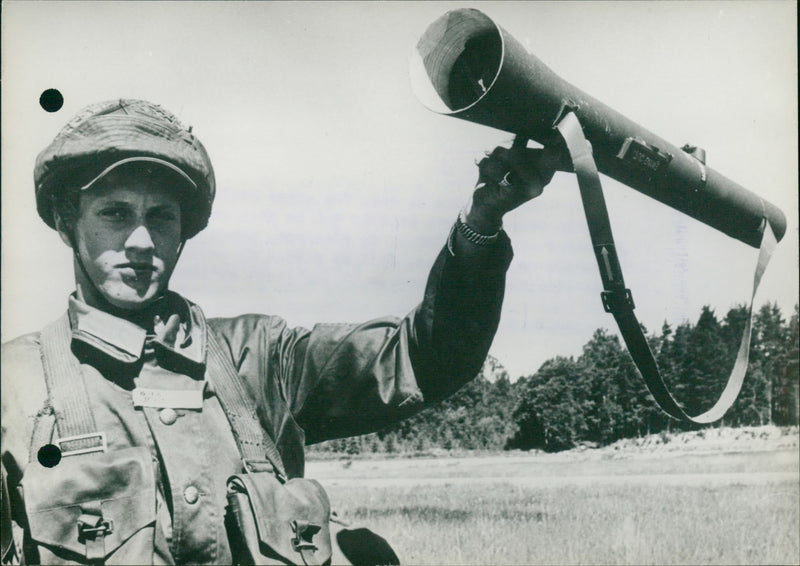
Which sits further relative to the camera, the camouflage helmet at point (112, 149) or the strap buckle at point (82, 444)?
the camouflage helmet at point (112, 149)

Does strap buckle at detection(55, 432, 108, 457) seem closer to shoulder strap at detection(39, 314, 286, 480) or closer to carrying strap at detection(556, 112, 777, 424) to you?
shoulder strap at detection(39, 314, 286, 480)

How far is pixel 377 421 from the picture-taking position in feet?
8.94

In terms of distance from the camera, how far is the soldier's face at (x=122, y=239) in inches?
98.7

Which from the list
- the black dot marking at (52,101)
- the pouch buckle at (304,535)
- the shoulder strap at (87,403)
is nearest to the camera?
the shoulder strap at (87,403)

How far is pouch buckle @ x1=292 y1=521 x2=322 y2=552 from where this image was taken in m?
2.42

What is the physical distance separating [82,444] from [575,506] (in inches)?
98.9

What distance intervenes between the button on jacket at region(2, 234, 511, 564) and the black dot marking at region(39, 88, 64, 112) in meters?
0.80

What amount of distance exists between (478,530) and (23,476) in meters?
1.92

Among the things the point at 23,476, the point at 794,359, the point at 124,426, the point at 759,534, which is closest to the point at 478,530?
the point at 759,534

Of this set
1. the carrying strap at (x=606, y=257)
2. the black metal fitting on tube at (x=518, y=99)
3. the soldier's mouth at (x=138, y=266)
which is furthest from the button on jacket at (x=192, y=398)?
the black metal fitting on tube at (x=518, y=99)

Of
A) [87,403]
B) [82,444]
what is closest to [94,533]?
[82,444]

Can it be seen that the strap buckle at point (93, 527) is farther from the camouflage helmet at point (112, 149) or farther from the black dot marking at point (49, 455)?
the camouflage helmet at point (112, 149)

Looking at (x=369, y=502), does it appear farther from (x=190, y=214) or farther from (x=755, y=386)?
(x=755, y=386)

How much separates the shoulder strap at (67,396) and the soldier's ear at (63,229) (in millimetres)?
311
